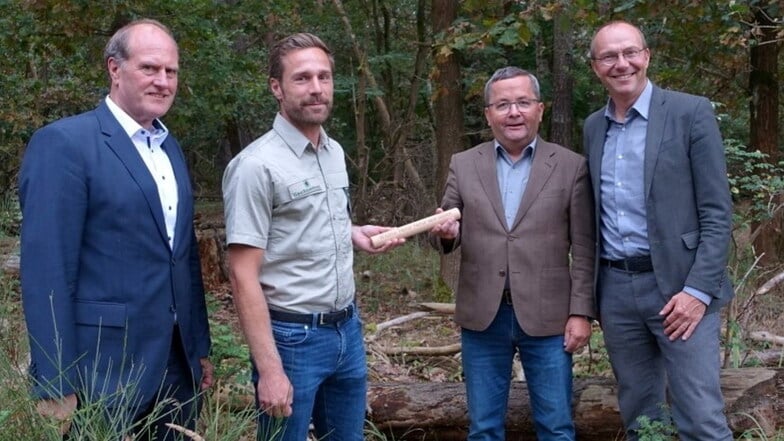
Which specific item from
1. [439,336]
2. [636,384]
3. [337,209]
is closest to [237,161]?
[337,209]

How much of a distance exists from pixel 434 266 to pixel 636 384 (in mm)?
6840

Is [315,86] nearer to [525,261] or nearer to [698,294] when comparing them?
[525,261]

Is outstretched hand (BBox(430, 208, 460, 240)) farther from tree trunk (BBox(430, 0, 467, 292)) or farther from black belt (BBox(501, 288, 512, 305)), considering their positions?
tree trunk (BBox(430, 0, 467, 292))

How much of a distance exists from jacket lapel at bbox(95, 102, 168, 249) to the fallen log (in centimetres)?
225

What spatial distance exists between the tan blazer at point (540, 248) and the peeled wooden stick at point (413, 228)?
0.63 ft

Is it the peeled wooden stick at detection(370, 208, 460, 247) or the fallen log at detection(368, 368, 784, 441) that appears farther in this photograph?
the fallen log at detection(368, 368, 784, 441)

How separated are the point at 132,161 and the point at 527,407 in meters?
2.74

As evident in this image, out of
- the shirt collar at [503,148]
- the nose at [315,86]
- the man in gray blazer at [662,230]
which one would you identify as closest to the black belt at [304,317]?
the nose at [315,86]

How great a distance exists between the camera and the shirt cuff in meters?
3.69

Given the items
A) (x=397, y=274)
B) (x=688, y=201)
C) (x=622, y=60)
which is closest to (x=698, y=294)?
(x=688, y=201)

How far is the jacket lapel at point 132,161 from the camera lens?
120 inches

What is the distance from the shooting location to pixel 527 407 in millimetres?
4766

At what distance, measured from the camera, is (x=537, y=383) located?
4004mm

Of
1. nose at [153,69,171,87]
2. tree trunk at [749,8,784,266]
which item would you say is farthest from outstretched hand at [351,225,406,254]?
tree trunk at [749,8,784,266]
